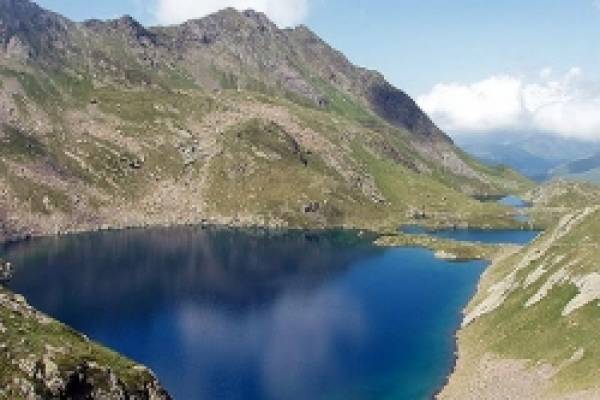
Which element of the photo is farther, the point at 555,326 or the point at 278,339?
the point at 278,339

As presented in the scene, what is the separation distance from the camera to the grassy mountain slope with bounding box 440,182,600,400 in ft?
356

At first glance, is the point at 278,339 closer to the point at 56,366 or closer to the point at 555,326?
the point at 555,326

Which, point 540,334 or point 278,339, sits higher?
point 540,334

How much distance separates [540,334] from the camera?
12638cm

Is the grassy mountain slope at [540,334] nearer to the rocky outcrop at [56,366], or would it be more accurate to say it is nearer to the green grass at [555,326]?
the green grass at [555,326]

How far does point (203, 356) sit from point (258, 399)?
26.4 meters

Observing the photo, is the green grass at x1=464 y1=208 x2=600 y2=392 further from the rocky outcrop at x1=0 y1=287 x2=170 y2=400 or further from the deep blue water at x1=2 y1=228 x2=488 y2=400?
the rocky outcrop at x1=0 y1=287 x2=170 y2=400

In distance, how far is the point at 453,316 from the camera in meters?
172

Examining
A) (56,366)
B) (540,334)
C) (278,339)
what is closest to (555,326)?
(540,334)

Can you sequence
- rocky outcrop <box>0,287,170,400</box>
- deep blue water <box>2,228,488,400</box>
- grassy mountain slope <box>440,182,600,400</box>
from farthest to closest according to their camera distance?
deep blue water <box>2,228,488,400</box>, grassy mountain slope <box>440,182,600,400</box>, rocky outcrop <box>0,287,170,400</box>

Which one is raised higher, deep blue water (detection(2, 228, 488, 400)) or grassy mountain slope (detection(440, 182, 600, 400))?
grassy mountain slope (detection(440, 182, 600, 400))

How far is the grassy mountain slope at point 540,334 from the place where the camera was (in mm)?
108438

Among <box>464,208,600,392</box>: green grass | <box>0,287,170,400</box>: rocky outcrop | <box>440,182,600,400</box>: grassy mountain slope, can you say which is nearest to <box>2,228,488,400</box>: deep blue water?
<box>440,182,600,400</box>: grassy mountain slope


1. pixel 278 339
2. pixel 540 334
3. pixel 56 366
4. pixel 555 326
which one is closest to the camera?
pixel 56 366
